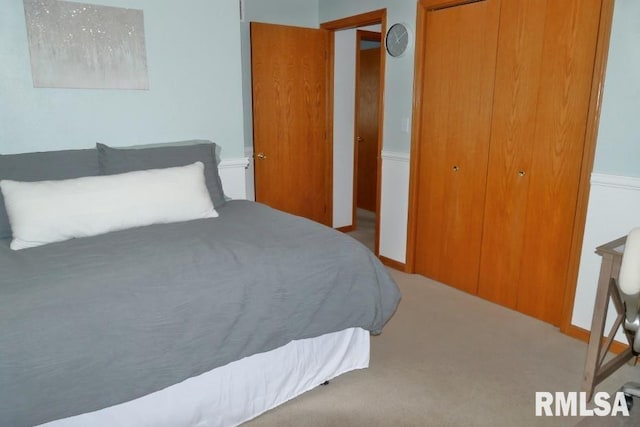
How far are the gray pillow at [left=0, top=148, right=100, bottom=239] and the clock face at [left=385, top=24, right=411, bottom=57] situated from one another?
7.31ft

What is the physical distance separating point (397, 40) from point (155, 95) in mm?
1788

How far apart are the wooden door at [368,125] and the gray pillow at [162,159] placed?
291 centimetres

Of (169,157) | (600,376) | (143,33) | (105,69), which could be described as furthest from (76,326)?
(600,376)

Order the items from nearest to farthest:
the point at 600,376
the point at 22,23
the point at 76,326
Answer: the point at 76,326, the point at 600,376, the point at 22,23

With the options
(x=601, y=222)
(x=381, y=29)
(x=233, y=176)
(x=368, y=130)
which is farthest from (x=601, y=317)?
(x=368, y=130)

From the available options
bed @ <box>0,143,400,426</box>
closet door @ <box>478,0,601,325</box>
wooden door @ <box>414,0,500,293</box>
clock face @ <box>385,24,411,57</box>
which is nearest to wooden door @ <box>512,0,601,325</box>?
closet door @ <box>478,0,601,325</box>

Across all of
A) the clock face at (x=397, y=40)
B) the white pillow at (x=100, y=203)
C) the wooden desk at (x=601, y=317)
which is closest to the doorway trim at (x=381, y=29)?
the clock face at (x=397, y=40)

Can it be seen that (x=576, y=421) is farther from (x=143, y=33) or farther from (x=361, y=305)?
(x=143, y=33)

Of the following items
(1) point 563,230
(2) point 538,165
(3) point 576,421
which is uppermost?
(2) point 538,165

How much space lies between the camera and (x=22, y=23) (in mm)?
2385

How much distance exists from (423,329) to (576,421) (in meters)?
0.95

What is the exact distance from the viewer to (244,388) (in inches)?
74.0

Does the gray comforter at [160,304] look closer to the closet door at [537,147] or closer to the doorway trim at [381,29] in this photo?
the closet door at [537,147]

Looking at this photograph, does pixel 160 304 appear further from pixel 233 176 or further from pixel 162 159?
pixel 233 176
